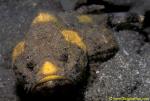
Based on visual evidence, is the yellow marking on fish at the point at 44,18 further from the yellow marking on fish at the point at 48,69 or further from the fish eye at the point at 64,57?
the yellow marking on fish at the point at 48,69

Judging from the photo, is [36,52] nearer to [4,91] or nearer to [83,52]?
[83,52]

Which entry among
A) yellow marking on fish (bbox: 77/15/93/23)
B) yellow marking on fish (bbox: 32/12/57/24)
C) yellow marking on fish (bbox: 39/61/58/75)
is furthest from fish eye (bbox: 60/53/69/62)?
yellow marking on fish (bbox: 77/15/93/23)

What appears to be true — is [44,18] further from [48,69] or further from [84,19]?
[48,69]

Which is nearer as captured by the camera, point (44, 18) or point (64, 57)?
point (64, 57)

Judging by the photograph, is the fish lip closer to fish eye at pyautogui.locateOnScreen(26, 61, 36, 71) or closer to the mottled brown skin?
the mottled brown skin

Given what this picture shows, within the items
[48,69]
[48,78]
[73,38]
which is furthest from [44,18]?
[48,78]

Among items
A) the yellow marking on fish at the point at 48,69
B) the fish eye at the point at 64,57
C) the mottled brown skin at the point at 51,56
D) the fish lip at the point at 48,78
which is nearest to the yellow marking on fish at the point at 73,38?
the mottled brown skin at the point at 51,56
